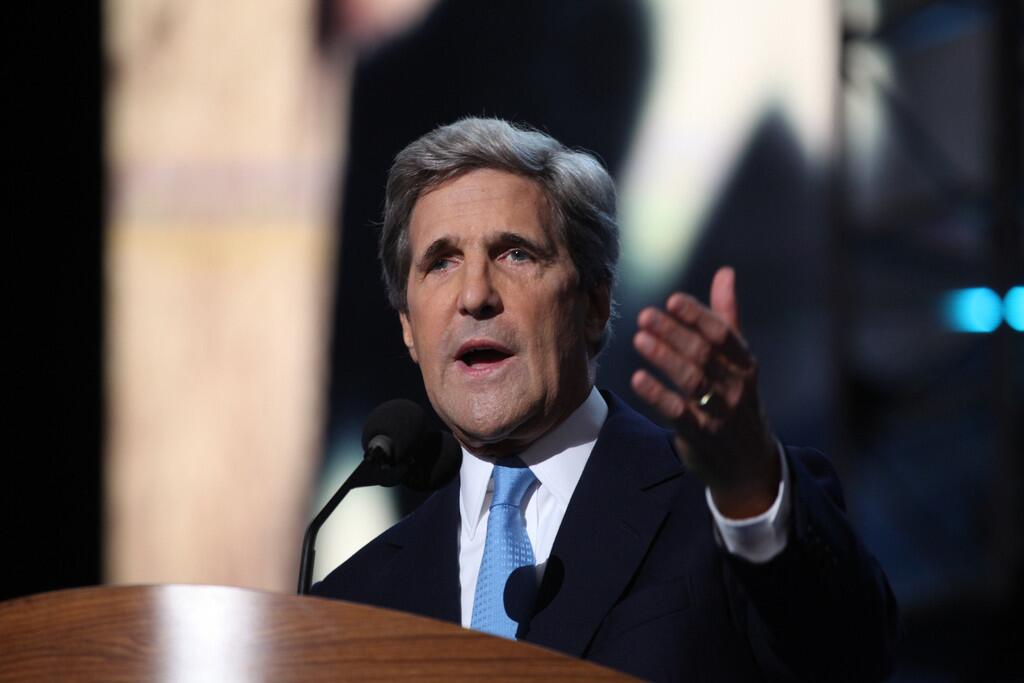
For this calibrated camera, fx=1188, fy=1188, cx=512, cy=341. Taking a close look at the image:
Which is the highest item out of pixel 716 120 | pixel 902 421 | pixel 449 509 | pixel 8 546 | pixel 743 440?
pixel 716 120

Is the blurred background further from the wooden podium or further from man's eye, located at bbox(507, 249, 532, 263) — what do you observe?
the wooden podium

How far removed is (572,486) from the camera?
5.10 ft

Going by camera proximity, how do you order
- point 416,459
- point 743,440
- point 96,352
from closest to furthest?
point 743,440 < point 416,459 < point 96,352

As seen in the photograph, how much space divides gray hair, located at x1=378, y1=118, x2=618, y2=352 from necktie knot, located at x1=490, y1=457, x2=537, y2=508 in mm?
263

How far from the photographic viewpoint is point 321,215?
358 cm

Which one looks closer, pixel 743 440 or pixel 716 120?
pixel 743 440

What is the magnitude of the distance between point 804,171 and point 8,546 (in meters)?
2.71

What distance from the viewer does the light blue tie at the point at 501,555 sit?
143 cm

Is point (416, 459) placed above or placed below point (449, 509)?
above

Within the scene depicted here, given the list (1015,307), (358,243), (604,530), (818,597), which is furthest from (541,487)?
(1015,307)

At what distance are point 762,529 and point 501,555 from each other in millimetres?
458

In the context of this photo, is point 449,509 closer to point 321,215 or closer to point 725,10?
point 321,215

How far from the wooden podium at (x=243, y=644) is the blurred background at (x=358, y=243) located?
2577 millimetres

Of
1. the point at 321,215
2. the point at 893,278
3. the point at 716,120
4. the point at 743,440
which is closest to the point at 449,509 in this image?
the point at 743,440
